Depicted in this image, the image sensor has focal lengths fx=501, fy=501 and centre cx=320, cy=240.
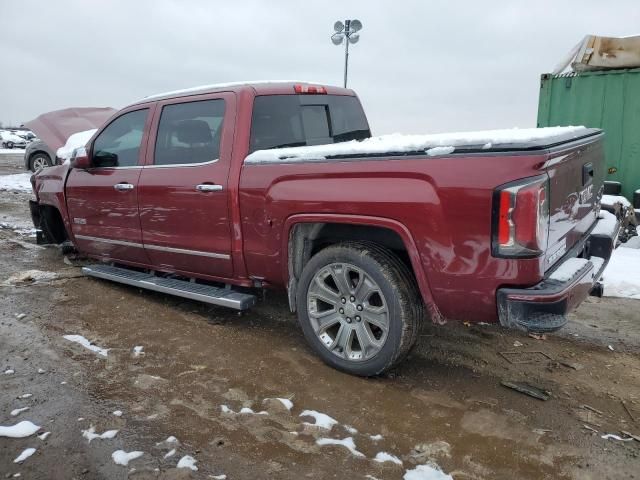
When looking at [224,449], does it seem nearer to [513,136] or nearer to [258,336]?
[258,336]

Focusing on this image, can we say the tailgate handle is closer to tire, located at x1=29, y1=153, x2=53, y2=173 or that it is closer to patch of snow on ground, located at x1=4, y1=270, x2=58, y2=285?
patch of snow on ground, located at x1=4, y1=270, x2=58, y2=285

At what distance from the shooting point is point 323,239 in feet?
11.3

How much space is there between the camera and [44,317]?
13.8 ft

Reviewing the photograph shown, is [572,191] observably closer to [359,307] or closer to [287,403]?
[359,307]

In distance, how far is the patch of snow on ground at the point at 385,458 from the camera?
2.40 meters

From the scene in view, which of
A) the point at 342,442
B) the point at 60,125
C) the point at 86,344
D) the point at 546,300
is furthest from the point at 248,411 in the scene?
the point at 60,125

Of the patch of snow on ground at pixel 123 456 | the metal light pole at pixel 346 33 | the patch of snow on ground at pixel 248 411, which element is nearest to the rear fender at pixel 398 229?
the patch of snow on ground at pixel 248 411

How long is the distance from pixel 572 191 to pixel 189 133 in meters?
2.84

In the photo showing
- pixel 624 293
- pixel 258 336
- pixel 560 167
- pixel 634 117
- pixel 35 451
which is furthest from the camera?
pixel 634 117

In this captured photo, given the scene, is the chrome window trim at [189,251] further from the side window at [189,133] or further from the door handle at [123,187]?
the side window at [189,133]

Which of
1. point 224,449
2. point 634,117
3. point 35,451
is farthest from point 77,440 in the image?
point 634,117

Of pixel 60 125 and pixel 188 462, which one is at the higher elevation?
pixel 60 125

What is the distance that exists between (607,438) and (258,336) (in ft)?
7.82

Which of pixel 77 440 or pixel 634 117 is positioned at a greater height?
pixel 634 117
